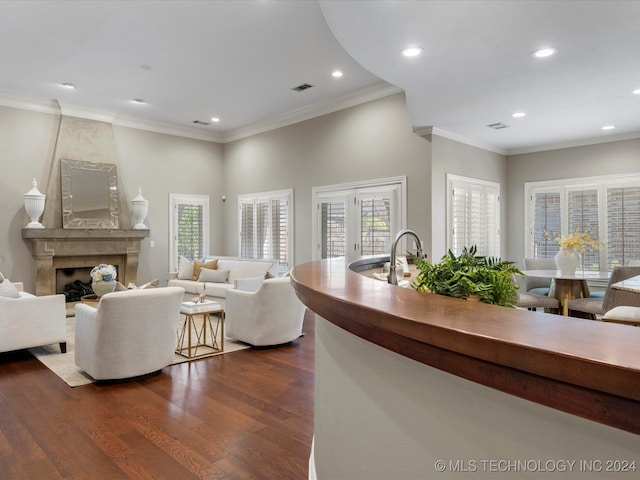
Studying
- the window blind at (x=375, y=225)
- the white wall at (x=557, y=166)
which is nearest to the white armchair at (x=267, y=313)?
the window blind at (x=375, y=225)

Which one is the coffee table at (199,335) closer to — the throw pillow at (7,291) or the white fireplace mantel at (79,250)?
the throw pillow at (7,291)

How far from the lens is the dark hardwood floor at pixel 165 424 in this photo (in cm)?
234

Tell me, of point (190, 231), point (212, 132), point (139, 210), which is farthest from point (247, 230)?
point (212, 132)

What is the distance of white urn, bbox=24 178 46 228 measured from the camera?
6.68 m

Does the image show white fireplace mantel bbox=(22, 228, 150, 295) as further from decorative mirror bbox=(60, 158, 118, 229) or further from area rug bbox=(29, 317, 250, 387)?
A: area rug bbox=(29, 317, 250, 387)

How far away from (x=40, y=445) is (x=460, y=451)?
2.70m

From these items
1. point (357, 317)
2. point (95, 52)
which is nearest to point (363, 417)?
point (357, 317)

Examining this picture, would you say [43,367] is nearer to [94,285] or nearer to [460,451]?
[94,285]

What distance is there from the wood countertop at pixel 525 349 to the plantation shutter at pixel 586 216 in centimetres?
662

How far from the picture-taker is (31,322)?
431cm

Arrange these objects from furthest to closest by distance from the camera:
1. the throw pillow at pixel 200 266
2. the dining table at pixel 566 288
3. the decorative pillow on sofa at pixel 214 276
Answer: the throw pillow at pixel 200 266 < the decorative pillow on sofa at pixel 214 276 < the dining table at pixel 566 288

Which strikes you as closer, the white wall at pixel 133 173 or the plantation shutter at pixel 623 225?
the plantation shutter at pixel 623 225

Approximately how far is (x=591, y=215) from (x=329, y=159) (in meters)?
4.06

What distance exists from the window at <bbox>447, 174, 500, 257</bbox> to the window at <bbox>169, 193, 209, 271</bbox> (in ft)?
16.6
